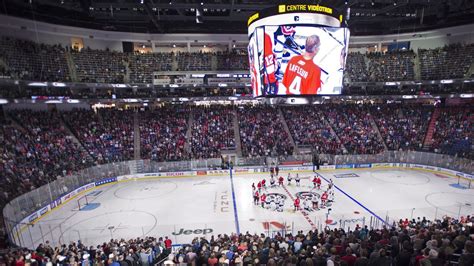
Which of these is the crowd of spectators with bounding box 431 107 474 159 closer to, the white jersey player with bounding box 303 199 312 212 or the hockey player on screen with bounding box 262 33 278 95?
the white jersey player with bounding box 303 199 312 212

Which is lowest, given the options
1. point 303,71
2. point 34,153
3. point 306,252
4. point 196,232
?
point 196,232

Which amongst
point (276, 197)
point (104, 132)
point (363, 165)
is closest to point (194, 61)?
point (104, 132)

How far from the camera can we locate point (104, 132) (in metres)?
28.8

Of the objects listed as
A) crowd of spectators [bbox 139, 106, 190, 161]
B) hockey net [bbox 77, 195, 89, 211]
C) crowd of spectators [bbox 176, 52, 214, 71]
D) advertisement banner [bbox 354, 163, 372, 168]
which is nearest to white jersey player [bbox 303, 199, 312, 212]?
advertisement banner [bbox 354, 163, 372, 168]

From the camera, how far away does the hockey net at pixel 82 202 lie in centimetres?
1854

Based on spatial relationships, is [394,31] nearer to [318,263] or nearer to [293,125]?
[293,125]

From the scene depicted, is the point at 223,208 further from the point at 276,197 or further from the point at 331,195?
the point at 331,195

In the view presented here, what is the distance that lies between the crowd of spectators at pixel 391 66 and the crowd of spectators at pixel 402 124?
421cm

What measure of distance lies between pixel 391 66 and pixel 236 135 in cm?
2457

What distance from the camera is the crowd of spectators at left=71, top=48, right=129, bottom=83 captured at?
3159 centimetres

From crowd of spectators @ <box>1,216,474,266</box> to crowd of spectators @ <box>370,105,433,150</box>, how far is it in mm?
22503

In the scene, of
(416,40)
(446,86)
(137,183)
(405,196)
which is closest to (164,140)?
(137,183)

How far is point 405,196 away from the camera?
62.4 feet

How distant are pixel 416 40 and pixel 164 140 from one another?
37.9m
